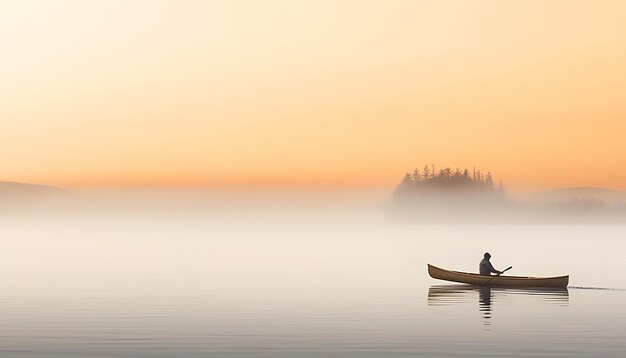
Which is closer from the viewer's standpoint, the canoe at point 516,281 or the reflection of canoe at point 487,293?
the reflection of canoe at point 487,293

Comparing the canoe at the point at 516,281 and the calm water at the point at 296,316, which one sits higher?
the canoe at the point at 516,281

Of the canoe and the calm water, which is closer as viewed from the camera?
the calm water

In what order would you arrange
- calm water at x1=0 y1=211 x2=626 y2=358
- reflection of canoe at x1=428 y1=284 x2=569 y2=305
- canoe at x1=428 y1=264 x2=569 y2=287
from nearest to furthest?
calm water at x1=0 y1=211 x2=626 y2=358 < reflection of canoe at x1=428 y1=284 x2=569 y2=305 < canoe at x1=428 y1=264 x2=569 y2=287

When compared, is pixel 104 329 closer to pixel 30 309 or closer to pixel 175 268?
pixel 30 309

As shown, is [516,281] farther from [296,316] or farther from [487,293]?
[296,316]

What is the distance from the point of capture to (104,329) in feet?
154

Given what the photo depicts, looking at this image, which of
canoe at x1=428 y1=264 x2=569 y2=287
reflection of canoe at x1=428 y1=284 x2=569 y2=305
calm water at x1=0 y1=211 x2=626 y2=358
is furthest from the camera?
canoe at x1=428 y1=264 x2=569 y2=287

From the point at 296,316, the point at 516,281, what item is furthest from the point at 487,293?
the point at 296,316

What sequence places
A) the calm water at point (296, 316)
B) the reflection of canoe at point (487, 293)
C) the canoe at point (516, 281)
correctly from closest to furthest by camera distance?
the calm water at point (296, 316) < the reflection of canoe at point (487, 293) < the canoe at point (516, 281)

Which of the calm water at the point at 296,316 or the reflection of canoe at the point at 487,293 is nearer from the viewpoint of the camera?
the calm water at the point at 296,316

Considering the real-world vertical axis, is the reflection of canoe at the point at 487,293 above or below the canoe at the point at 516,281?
below

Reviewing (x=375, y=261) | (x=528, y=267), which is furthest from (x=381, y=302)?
(x=375, y=261)

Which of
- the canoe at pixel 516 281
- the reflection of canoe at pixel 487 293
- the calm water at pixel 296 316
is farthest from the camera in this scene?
the canoe at pixel 516 281

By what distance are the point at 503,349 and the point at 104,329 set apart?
58.9ft
